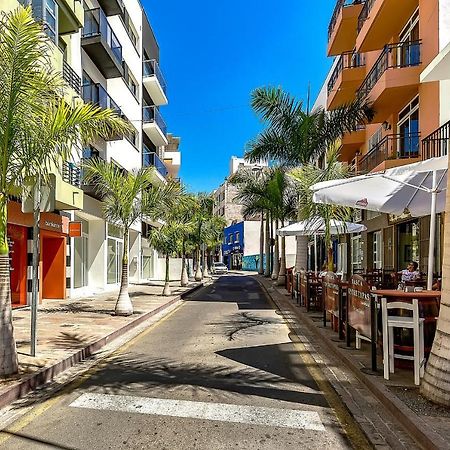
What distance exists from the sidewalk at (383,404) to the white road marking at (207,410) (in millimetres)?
597

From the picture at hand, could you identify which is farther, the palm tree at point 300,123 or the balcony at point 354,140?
the balcony at point 354,140

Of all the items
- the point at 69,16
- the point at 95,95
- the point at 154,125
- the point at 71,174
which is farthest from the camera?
the point at 154,125

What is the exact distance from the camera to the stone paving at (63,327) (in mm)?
7051

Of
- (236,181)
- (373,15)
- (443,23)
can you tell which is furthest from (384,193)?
(236,181)

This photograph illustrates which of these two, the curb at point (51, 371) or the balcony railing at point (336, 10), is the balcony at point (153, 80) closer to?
the balcony railing at point (336, 10)

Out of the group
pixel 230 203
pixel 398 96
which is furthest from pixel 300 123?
pixel 230 203

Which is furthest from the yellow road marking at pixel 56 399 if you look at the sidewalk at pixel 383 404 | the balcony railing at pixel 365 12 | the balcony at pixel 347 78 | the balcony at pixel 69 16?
the balcony at pixel 347 78

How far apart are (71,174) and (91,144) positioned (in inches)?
105

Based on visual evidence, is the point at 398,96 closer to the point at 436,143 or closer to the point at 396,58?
the point at 396,58

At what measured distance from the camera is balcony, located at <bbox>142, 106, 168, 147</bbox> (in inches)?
1304

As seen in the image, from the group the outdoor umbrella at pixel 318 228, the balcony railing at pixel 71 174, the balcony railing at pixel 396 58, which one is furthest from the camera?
the balcony railing at pixel 396 58

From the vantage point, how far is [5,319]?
614 cm

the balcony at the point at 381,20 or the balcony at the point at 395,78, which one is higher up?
the balcony at the point at 381,20

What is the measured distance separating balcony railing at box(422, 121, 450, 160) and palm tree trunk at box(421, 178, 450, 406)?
9.52 metres
